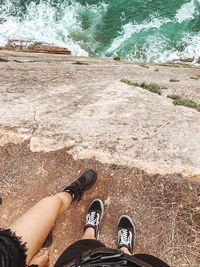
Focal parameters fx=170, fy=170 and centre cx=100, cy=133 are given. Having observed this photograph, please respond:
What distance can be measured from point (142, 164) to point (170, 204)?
2.84 feet

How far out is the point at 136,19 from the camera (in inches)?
1195

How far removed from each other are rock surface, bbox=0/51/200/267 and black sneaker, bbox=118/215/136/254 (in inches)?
5.0

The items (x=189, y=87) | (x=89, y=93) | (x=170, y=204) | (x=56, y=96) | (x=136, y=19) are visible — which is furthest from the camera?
(x=136, y=19)

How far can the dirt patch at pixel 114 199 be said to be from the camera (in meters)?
2.67

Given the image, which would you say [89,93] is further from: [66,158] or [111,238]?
[111,238]

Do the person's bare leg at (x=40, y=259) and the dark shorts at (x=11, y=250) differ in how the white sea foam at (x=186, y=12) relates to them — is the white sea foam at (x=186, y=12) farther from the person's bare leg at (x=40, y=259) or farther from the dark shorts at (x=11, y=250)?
the dark shorts at (x=11, y=250)

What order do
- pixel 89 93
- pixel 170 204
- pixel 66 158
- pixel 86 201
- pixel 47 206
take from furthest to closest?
pixel 89 93, pixel 66 158, pixel 86 201, pixel 170 204, pixel 47 206

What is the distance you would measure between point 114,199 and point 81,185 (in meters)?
0.68

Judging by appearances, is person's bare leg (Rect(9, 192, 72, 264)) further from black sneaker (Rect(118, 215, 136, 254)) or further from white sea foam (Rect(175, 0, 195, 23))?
white sea foam (Rect(175, 0, 195, 23))

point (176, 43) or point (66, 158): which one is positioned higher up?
point (176, 43)

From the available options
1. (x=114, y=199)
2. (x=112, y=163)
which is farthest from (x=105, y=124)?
(x=114, y=199)

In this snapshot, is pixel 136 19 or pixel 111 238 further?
pixel 136 19

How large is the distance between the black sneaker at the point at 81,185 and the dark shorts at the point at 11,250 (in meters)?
1.27

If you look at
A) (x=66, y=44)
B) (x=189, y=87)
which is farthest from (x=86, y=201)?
(x=66, y=44)
